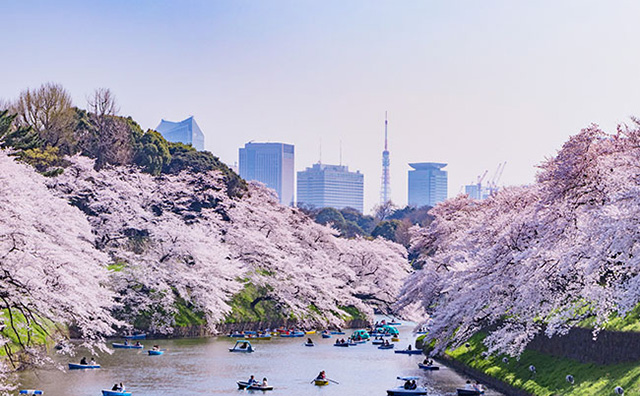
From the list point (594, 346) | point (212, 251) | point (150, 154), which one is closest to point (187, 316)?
point (212, 251)

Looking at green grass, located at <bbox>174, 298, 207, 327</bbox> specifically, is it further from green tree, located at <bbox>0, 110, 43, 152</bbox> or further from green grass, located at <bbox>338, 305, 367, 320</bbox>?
green grass, located at <bbox>338, 305, 367, 320</bbox>

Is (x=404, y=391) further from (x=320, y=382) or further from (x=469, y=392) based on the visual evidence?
(x=320, y=382)

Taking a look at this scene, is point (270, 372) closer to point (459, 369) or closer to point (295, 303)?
point (459, 369)

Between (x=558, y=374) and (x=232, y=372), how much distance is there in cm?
2008

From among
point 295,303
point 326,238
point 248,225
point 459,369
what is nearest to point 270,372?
point 459,369

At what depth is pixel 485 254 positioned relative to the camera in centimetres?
4422

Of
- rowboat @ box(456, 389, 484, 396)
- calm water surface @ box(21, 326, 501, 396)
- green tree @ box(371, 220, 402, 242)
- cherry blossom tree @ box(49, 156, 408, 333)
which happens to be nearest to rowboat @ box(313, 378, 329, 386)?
calm water surface @ box(21, 326, 501, 396)

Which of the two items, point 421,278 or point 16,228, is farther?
point 421,278

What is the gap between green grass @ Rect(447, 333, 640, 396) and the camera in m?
32.1

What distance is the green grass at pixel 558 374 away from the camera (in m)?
32.1

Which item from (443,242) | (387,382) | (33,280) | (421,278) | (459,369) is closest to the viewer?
(33,280)

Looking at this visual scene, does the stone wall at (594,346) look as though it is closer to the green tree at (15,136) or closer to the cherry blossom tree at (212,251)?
the cherry blossom tree at (212,251)

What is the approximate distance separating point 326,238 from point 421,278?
33.6m

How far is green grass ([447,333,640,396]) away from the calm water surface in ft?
5.89
